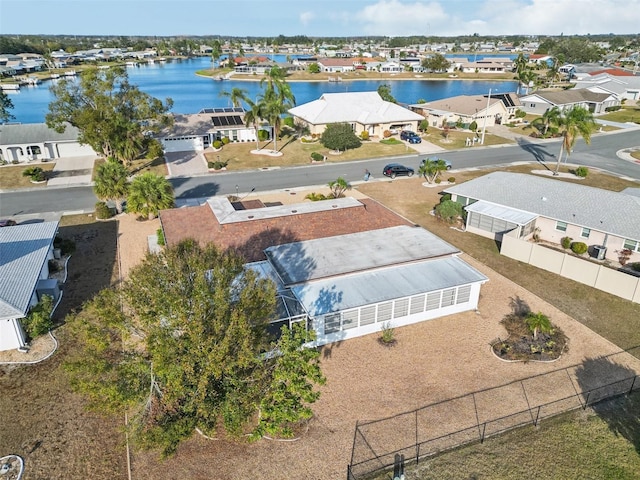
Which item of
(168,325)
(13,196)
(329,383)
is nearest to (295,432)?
(329,383)

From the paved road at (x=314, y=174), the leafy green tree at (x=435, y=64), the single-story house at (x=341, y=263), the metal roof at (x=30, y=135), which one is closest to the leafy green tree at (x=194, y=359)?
the single-story house at (x=341, y=263)

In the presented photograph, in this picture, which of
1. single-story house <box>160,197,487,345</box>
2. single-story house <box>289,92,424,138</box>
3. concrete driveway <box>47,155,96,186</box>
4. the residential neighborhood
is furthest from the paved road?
single-story house <box>160,197,487,345</box>

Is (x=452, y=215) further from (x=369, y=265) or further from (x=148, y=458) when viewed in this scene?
(x=148, y=458)

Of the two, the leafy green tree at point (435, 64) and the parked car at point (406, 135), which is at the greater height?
the leafy green tree at point (435, 64)

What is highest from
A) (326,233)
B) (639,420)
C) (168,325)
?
(168,325)

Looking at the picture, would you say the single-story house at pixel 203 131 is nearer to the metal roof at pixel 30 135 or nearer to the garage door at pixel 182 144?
the garage door at pixel 182 144

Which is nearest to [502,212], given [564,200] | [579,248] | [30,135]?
[564,200]
